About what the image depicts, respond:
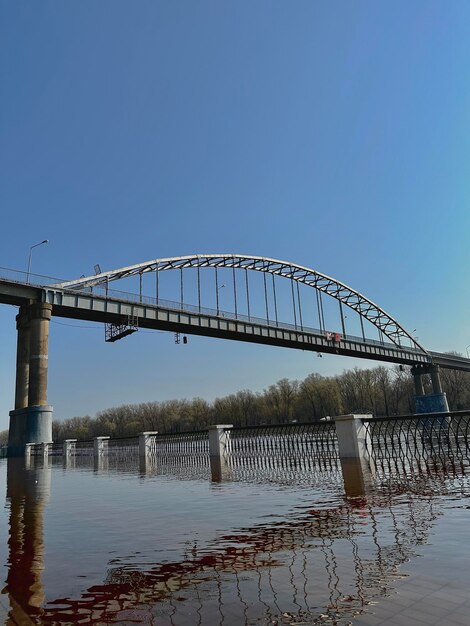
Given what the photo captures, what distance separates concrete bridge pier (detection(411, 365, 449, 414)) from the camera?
250 feet

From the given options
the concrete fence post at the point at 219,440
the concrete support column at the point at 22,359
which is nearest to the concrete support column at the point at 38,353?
the concrete support column at the point at 22,359

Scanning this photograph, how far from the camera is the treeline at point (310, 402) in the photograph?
95188 mm

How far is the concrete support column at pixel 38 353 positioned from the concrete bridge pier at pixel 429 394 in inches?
2443

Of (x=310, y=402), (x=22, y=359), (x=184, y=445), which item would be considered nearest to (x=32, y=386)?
(x=22, y=359)

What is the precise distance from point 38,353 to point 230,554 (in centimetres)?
3539

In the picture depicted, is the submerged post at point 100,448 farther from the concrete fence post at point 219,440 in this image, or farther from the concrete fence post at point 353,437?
the concrete fence post at point 353,437

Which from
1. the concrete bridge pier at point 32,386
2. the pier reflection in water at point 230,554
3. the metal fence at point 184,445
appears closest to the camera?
the pier reflection in water at point 230,554

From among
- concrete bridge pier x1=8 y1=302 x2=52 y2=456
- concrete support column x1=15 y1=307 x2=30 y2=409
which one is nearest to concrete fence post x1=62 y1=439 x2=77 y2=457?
concrete bridge pier x1=8 y1=302 x2=52 y2=456

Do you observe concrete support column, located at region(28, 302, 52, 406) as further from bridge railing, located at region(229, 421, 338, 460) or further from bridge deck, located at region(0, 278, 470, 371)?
bridge railing, located at region(229, 421, 338, 460)

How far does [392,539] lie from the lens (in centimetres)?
455

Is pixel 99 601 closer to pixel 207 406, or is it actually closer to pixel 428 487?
pixel 428 487

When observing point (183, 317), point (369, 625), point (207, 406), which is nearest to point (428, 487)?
point (369, 625)

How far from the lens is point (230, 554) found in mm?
4438

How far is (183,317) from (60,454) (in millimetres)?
22319
